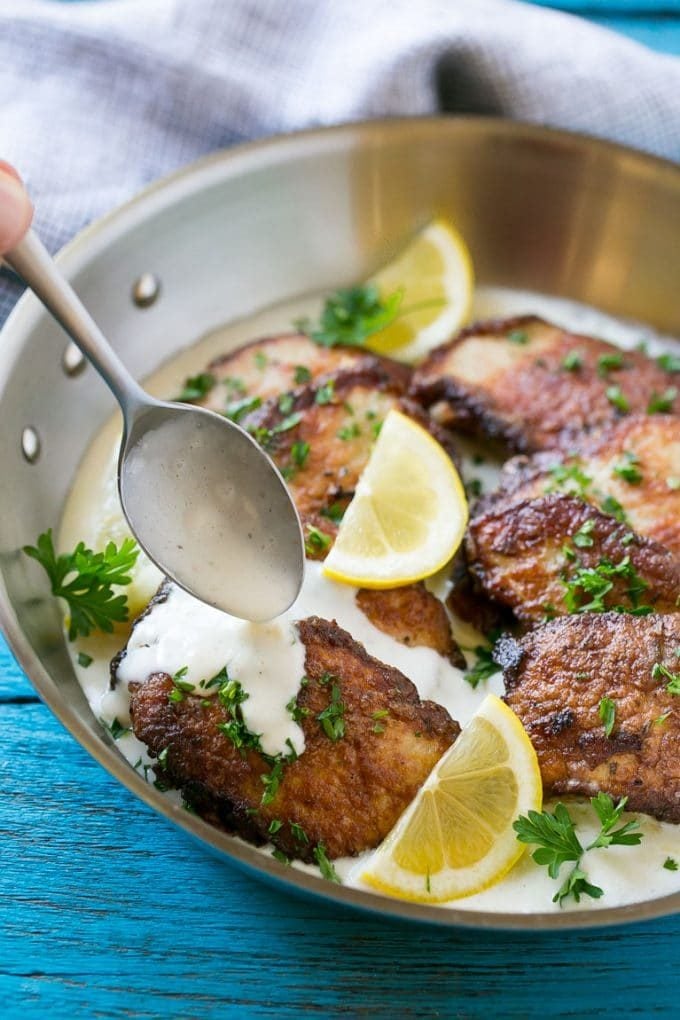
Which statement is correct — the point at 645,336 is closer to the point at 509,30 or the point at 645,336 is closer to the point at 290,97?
the point at 509,30

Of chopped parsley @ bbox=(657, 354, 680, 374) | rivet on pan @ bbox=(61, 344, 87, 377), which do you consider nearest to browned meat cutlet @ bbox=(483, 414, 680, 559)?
chopped parsley @ bbox=(657, 354, 680, 374)

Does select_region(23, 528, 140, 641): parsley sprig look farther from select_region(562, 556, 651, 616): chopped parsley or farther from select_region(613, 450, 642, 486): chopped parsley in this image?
select_region(613, 450, 642, 486): chopped parsley

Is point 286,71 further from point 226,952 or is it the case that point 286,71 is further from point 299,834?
point 226,952

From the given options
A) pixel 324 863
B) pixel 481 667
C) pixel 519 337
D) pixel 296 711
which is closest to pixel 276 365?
pixel 519 337

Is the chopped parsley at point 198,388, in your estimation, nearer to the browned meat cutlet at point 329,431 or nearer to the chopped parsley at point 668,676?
the browned meat cutlet at point 329,431

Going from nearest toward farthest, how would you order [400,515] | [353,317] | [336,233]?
[400,515]
[353,317]
[336,233]

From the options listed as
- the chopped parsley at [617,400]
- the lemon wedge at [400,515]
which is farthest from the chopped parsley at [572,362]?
the lemon wedge at [400,515]
